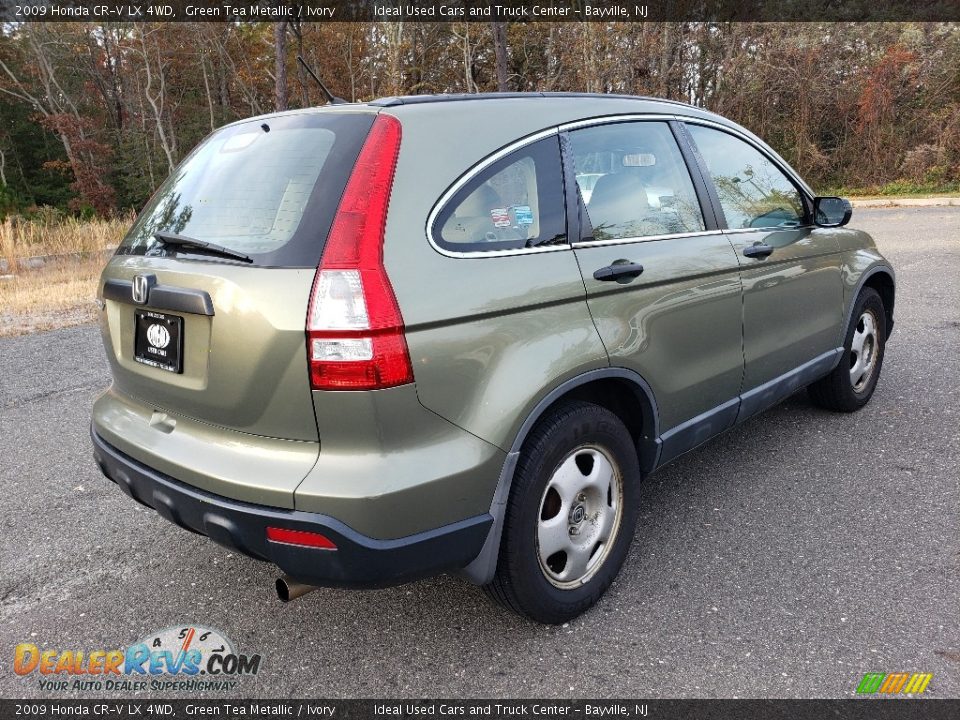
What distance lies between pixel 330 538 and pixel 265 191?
1109mm

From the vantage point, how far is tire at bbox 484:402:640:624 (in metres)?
2.26

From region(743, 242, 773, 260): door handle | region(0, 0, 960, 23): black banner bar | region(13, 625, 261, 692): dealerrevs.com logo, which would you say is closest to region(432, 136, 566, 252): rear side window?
region(743, 242, 773, 260): door handle

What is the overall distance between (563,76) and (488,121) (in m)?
28.0

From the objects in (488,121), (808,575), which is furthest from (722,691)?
(488,121)

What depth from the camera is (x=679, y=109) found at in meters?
3.21

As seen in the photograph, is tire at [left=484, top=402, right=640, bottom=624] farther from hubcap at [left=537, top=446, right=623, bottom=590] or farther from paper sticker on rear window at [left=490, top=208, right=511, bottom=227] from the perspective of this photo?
paper sticker on rear window at [left=490, top=208, right=511, bottom=227]

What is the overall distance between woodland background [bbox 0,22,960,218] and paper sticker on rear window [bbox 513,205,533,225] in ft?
55.9

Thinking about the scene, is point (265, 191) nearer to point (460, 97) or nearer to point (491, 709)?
point (460, 97)

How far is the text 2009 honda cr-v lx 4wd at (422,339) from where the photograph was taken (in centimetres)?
194

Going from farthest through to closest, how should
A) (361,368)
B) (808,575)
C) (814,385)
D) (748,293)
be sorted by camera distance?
1. (814,385)
2. (748,293)
3. (808,575)
4. (361,368)

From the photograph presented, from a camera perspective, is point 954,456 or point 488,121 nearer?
point 488,121

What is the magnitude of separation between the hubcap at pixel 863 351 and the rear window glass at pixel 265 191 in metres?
3.48

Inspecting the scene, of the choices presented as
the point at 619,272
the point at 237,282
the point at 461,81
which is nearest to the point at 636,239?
the point at 619,272

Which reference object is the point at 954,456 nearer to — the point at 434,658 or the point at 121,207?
the point at 434,658
